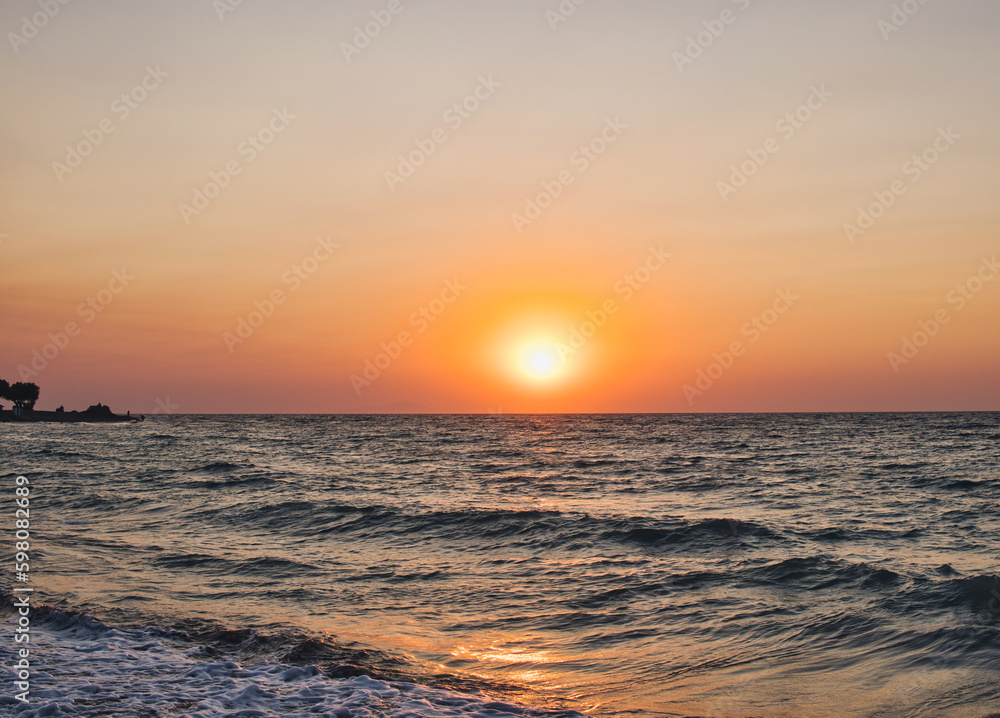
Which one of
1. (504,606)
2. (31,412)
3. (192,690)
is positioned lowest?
(192,690)

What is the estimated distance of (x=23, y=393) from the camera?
138 m

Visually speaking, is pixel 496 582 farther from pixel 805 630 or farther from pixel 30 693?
pixel 30 693

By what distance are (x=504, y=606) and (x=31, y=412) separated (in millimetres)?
160406

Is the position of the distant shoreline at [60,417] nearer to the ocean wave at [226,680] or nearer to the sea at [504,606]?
the sea at [504,606]

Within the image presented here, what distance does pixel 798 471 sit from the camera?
4328 centimetres

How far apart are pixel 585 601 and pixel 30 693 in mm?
9196

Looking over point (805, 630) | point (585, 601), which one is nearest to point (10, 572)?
point (585, 601)

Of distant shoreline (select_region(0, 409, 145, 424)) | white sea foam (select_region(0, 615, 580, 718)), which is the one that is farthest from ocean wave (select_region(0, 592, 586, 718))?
distant shoreline (select_region(0, 409, 145, 424))

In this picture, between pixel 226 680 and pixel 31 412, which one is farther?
pixel 31 412

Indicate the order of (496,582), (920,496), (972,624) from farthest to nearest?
(920,496) → (496,582) → (972,624)

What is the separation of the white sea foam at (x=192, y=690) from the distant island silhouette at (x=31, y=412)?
478 feet

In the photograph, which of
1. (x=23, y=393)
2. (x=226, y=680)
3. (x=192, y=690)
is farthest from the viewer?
(x=23, y=393)

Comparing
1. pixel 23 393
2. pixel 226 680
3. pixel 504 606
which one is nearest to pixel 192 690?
pixel 226 680

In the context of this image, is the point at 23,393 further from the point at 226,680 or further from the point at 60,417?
the point at 226,680
